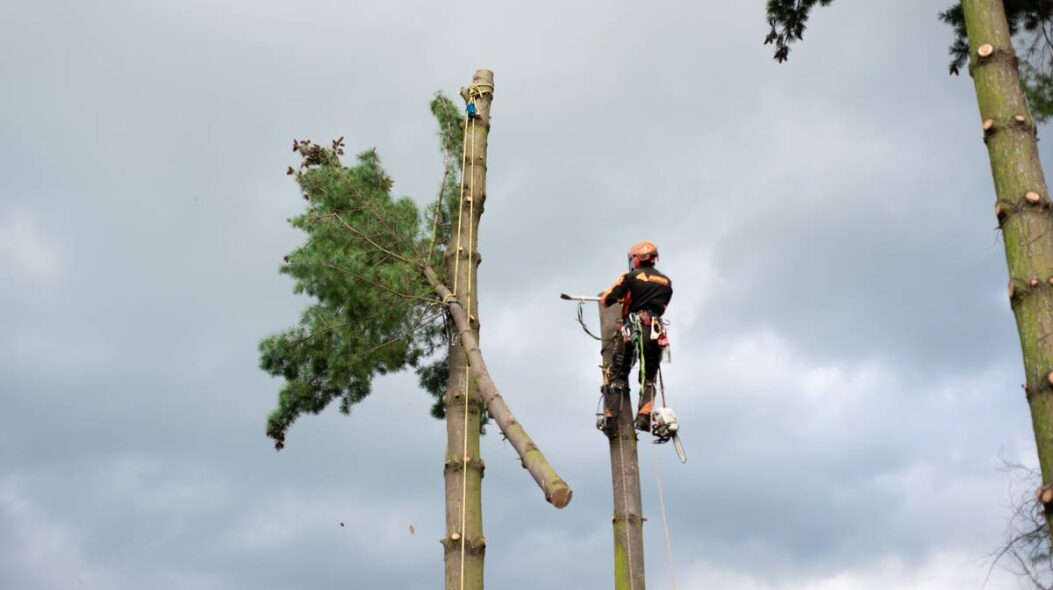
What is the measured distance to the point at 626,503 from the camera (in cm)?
722

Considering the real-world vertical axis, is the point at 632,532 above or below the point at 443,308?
below

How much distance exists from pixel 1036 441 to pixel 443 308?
494cm

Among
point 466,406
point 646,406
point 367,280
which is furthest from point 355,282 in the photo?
point 646,406

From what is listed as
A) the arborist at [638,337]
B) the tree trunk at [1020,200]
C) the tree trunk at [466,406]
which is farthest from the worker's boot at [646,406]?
the tree trunk at [1020,200]

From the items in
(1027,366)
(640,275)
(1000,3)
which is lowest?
(1027,366)

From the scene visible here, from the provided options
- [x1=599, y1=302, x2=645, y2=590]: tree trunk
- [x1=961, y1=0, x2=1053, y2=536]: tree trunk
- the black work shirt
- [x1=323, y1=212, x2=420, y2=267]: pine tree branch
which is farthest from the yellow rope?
[x1=961, y1=0, x2=1053, y2=536]: tree trunk

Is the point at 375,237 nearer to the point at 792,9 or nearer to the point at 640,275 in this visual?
the point at 640,275

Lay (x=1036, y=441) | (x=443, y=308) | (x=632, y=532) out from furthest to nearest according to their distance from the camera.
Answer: (x=443, y=308) < (x=632, y=532) < (x=1036, y=441)

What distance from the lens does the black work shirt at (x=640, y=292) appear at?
25.6 feet

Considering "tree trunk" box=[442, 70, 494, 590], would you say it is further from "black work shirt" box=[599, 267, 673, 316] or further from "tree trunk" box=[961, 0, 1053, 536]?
"tree trunk" box=[961, 0, 1053, 536]

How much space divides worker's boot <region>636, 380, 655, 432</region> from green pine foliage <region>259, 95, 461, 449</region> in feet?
6.65

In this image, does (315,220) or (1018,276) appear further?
(315,220)

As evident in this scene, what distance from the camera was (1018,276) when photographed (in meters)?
5.36

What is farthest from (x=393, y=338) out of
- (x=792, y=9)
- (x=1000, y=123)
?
(x=1000, y=123)
